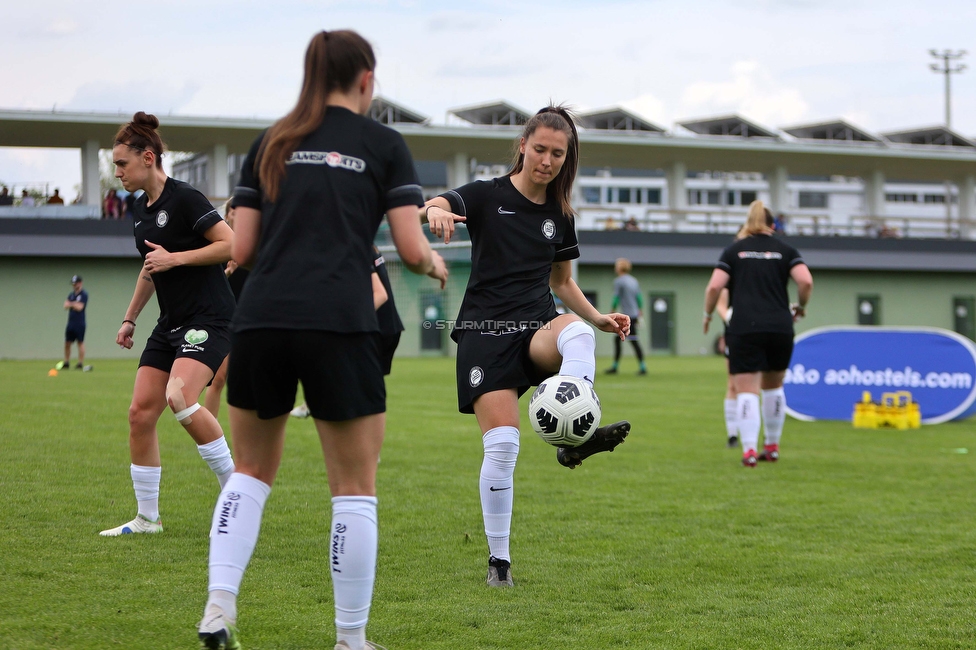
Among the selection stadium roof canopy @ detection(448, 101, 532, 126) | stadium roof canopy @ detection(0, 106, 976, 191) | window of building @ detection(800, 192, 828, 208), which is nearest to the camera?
stadium roof canopy @ detection(0, 106, 976, 191)

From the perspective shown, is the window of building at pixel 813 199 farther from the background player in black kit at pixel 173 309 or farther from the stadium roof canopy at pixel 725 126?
the background player in black kit at pixel 173 309

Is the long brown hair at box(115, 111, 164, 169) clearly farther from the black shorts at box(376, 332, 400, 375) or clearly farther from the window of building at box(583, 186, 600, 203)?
the window of building at box(583, 186, 600, 203)

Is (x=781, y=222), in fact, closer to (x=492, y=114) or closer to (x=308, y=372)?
(x=492, y=114)

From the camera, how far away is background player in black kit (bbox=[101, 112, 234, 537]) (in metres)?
5.53

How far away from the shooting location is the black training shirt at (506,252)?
4.95 meters

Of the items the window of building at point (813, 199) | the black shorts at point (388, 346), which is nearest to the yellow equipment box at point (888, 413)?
the black shorts at point (388, 346)

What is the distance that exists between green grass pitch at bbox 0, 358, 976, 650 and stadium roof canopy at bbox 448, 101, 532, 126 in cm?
3288

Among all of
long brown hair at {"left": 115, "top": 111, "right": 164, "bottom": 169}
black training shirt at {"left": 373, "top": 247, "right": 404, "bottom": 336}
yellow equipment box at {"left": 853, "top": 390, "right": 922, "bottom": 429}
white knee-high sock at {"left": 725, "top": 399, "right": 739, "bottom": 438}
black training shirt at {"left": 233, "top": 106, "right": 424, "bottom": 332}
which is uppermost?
long brown hair at {"left": 115, "top": 111, "right": 164, "bottom": 169}

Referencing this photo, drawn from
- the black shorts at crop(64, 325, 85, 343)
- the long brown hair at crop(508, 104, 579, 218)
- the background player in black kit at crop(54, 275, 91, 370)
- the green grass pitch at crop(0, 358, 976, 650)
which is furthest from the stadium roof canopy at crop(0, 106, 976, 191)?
the long brown hair at crop(508, 104, 579, 218)

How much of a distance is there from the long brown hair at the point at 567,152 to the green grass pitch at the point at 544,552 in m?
1.89

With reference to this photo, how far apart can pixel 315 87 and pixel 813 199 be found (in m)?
93.8

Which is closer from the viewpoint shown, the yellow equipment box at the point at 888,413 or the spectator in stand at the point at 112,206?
the yellow equipment box at the point at 888,413

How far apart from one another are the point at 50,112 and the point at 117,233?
5.52 metres

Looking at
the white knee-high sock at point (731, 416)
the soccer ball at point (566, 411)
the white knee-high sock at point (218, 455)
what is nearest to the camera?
the soccer ball at point (566, 411)
